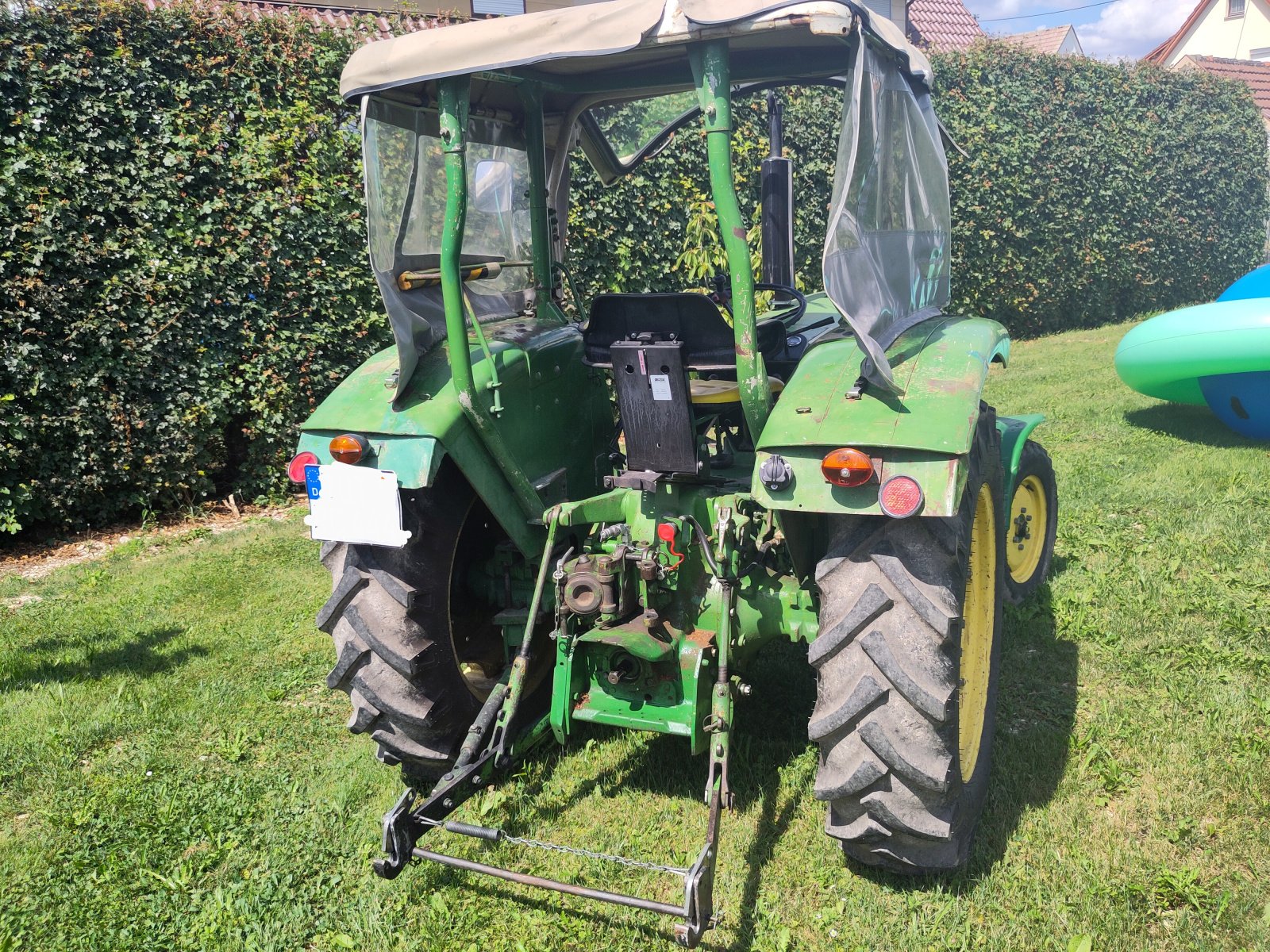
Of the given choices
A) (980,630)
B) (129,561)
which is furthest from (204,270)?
(980,630)

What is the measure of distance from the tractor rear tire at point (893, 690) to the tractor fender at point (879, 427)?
7.4 inches

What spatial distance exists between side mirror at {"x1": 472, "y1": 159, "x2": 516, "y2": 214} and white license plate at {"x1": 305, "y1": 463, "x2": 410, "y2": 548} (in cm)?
130

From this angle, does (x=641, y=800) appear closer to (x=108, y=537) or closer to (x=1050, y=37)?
(x=108, y=537)

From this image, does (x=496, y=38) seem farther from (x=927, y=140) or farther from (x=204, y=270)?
(x=204, y=270)

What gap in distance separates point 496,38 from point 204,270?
432cm

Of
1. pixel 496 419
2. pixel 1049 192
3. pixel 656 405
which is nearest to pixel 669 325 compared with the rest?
pixel 656 405

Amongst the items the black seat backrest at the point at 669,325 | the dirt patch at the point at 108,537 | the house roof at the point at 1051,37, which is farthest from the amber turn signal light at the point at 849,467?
the house roof at the point at 1051,37

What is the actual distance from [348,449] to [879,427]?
1.53 meters

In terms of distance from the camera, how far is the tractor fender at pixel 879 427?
8.27 feet

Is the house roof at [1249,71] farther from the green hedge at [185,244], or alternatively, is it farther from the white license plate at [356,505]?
the white license plate at [356,505]

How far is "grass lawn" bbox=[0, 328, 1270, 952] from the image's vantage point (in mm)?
2723

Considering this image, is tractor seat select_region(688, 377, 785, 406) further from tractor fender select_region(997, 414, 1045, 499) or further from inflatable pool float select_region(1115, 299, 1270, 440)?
inflatable pool float select_region(1115, 299, 1270, 440)

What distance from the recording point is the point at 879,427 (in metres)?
2.60

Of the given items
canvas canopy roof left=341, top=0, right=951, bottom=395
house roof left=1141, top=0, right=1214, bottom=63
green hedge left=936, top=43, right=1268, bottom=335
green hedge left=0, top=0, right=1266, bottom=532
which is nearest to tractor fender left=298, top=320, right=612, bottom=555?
canvas canopy roof left=341, top=0, right=951, bottom=395
